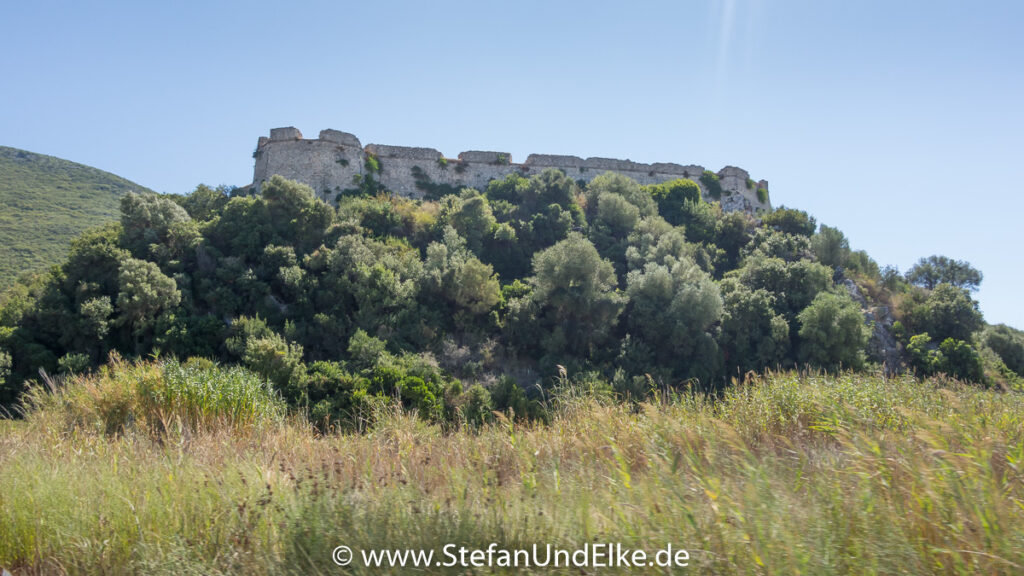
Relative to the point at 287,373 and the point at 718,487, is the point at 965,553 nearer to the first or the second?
the point at 718,487

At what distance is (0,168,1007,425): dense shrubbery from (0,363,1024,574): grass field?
35.9 ft

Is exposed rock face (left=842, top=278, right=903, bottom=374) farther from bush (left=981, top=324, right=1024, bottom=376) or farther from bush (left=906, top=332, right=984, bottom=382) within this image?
bush (left=981, top=324, right=1024, bottom=376)

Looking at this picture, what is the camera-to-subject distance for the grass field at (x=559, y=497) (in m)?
2.82

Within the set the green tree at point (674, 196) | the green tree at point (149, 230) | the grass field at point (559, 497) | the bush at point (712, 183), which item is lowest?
the grass field at point (559, 497)

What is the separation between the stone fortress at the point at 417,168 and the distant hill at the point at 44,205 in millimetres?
16591

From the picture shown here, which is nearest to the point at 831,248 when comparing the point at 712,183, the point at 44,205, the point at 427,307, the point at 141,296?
the point at 712,183

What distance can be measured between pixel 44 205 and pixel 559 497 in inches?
2356

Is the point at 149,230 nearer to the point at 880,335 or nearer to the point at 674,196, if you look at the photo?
the point at 674,196

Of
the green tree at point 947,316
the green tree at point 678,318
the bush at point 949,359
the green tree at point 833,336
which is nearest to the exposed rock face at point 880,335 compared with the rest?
the bush at point 949,359

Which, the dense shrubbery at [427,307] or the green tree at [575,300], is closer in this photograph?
the dense shrubbery at [427,307]

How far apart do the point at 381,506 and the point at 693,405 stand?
194 inches

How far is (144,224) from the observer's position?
23.6 metres

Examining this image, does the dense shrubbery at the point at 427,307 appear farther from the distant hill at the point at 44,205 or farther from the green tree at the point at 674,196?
the distant hill at the point at 44,205

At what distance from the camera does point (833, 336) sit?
867 inches
